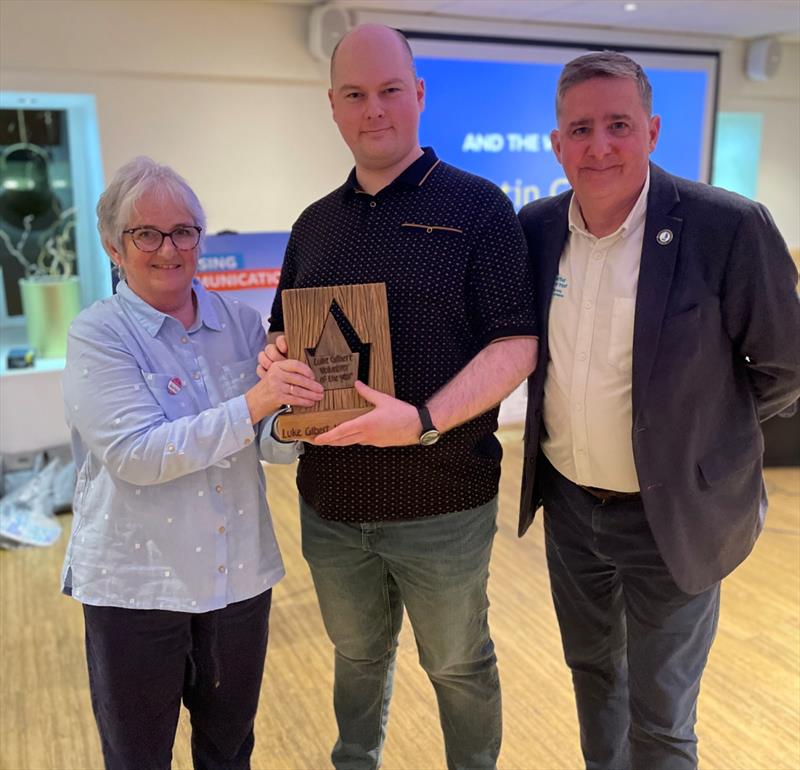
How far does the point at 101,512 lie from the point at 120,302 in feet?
1.34

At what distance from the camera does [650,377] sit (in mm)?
1528

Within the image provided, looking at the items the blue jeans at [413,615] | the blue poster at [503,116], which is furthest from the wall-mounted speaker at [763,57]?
the blue jeans at [413,615]

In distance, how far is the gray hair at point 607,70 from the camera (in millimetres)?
1533

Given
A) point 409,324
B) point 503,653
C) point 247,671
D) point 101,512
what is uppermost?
point 409,324

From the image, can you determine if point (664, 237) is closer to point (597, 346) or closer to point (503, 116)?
point (597, 346)

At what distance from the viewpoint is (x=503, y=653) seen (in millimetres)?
2807

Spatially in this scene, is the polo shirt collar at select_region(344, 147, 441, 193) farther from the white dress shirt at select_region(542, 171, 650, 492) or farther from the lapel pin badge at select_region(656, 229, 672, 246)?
the lapel pin badge at select_region(656, 229, 672, 246)

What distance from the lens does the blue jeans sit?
5.49 ft

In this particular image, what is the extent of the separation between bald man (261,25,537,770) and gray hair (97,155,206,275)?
321 millimetres

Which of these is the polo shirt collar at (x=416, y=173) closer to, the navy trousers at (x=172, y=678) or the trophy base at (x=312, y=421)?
the trophy base at (x=312, y=421)

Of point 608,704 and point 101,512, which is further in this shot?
point 608,704

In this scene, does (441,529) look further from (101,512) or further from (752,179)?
(752,179)

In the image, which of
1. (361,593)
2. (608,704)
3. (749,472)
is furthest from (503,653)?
(749,472)

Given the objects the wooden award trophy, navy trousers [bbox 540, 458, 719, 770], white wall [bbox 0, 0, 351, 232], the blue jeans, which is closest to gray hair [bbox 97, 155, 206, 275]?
the wooden award trophy
